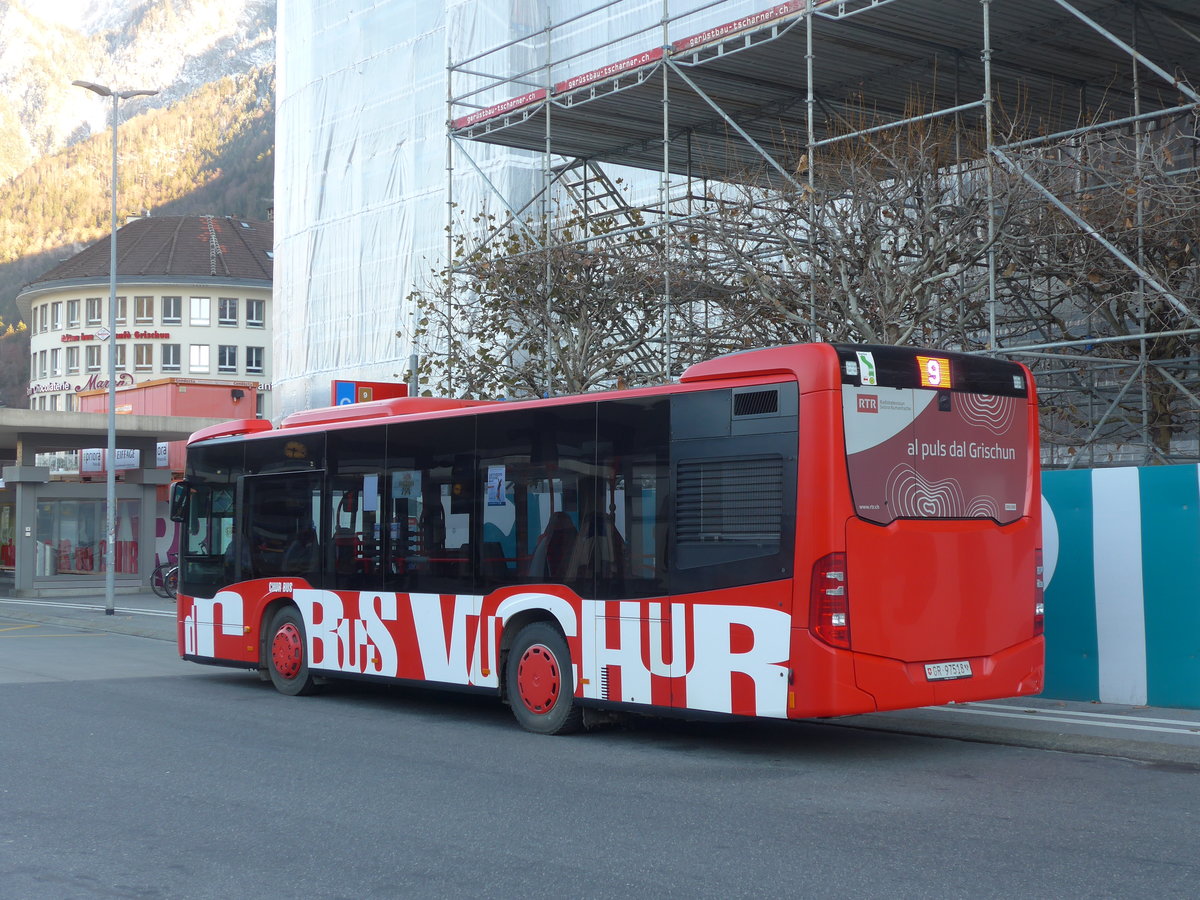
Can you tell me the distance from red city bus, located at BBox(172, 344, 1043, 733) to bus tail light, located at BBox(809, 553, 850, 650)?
1cm

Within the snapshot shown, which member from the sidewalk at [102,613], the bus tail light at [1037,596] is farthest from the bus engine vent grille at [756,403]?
the sidewalk at [102,613]

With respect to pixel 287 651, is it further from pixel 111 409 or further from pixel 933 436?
pixel 111 409

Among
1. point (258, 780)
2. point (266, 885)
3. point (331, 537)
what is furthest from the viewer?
point (331, 537)

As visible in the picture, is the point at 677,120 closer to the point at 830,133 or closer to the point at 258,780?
the point at 830,133

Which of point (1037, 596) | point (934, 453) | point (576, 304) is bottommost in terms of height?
point (1037, 596)

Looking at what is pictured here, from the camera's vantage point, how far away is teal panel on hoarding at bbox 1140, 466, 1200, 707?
38.2ft

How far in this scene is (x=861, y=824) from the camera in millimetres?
7641

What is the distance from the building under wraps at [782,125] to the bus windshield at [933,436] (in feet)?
16.6

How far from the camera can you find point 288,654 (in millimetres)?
14500

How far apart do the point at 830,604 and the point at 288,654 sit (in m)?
6.86

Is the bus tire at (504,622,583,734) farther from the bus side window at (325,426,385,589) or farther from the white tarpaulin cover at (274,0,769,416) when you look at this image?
the white tarpaulin cover at (274,0,769,416)

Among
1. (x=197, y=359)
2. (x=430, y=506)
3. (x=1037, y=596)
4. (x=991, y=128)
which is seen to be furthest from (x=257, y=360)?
(x=1037, y=596)

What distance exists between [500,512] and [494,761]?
8.33 feet

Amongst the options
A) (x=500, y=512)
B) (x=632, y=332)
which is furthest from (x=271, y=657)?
(x=632, y=332)
